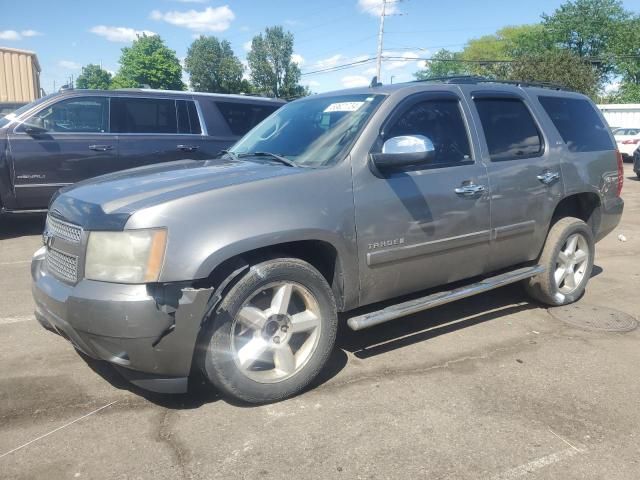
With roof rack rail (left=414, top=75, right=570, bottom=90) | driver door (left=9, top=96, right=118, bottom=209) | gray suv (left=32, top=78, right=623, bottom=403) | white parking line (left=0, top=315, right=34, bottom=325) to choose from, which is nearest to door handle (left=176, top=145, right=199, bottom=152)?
driver door (left=9, top=96, right=118, bottom=209)

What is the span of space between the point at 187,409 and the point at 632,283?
4.89 metres

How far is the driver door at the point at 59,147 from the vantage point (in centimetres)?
714

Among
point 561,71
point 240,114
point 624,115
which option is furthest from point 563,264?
point 561,71

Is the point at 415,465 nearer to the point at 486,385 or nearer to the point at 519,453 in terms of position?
the point at 519,453

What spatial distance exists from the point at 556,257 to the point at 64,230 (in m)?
3.83

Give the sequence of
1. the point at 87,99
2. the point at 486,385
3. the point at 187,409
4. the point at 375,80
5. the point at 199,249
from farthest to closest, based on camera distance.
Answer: the point at 87,99 → the point at 375,80 → the point at 486,385 → the point at 187,409 → the point at 199,249

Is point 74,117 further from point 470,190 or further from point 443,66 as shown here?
point 443,66

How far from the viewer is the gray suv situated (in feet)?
9.11

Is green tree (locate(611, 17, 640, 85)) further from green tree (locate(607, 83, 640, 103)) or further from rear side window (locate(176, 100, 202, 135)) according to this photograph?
rear side window (locate(176, 100, 202, 135))

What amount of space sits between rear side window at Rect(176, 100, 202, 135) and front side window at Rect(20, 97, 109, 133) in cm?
99

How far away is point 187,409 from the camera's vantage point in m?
3.11

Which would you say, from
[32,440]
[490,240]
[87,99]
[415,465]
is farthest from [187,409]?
[87,99]

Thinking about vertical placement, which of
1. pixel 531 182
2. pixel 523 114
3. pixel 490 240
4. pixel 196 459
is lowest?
pixel 196 459

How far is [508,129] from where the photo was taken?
4418mm
